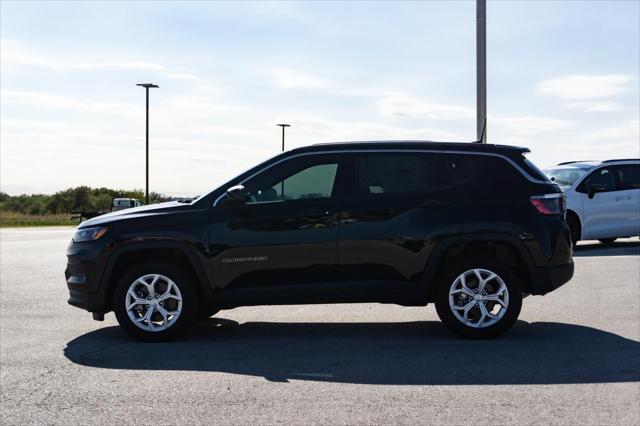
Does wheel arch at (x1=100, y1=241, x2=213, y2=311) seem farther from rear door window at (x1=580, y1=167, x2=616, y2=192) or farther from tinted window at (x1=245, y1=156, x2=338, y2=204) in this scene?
rear door window at (x1=580, y1=167, x2=616, y2=192)

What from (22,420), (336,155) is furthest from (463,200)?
(22,420)

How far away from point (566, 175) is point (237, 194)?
11.8 meters

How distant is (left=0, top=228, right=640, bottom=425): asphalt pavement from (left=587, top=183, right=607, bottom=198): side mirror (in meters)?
7.55

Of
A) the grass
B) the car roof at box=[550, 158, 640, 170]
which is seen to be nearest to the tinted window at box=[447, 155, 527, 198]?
the car roof at box=[550, 158, 640, 170]

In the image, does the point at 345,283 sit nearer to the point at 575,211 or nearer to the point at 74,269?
the point at 74,269

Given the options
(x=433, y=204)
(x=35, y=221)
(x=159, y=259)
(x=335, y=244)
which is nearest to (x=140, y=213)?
(x=159, y=259)

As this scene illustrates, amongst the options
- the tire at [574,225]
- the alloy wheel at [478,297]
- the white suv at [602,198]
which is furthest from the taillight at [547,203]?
the tire at [574,225]

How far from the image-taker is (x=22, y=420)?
502 centimetres

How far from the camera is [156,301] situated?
24.8 feet

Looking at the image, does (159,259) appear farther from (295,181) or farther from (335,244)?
(335,244)

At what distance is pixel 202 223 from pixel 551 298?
478cm

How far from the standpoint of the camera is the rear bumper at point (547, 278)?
25.3 ft

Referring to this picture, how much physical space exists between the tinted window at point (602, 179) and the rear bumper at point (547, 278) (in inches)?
395

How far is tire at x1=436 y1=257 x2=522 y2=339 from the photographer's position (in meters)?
7.50
